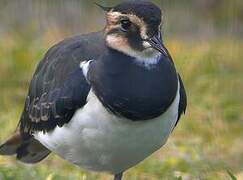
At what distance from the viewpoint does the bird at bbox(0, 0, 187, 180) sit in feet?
18.0

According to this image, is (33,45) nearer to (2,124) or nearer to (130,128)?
(2,124)

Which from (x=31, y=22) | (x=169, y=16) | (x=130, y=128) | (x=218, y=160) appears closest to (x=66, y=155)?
(x=130, y=128)

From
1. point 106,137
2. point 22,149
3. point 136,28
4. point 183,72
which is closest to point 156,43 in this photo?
point 136,28

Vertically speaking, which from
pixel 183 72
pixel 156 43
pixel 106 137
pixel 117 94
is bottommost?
pixel 183 72

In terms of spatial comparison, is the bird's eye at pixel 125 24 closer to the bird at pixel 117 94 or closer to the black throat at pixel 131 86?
the bird at pixel 117 94

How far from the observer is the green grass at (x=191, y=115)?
22.9 feet

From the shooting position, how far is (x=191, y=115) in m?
8.30

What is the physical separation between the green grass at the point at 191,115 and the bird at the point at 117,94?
68cm

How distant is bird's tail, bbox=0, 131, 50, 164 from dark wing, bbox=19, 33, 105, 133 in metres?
0.25

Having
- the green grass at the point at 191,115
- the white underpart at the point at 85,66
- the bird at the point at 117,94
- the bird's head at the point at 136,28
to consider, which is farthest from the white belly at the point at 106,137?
the green grass at the point at 191,115

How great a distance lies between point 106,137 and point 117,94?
231 millimetres

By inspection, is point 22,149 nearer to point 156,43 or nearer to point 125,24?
point 125,24

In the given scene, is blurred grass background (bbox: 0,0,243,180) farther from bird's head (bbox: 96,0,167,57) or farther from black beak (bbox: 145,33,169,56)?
black beak (bbox: 145,33,169,56)

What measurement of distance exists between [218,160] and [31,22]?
316 cm
